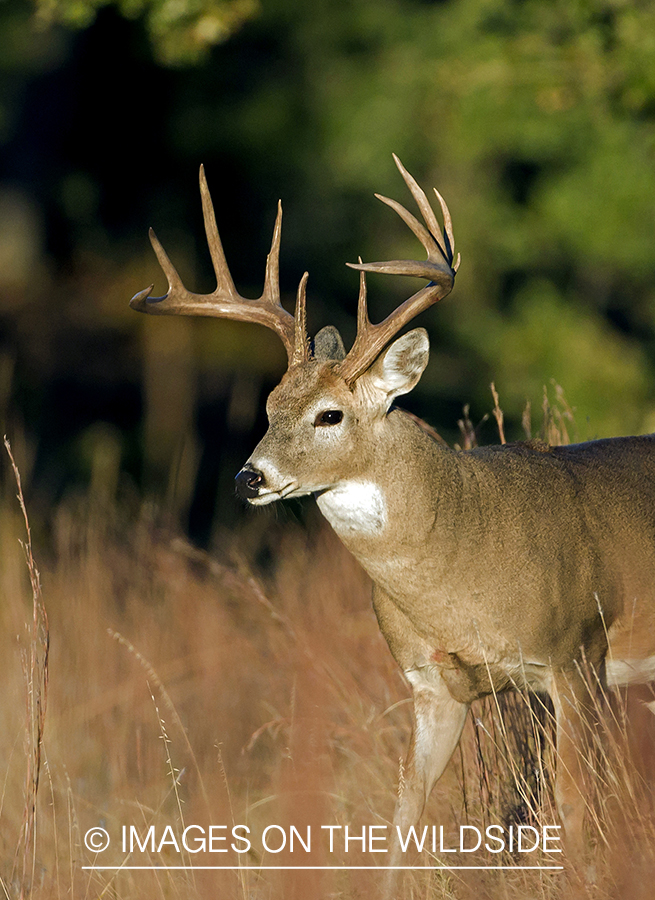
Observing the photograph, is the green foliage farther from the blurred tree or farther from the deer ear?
the blurred tree

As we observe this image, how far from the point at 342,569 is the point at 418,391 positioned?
373 inches

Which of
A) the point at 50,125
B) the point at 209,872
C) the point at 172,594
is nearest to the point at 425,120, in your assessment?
the point at 50,125

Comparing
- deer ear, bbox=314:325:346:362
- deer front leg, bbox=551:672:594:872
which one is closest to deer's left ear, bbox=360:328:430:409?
deer ear, bbox=314:325:346:362

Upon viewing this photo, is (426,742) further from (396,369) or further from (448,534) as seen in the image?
(396,369)

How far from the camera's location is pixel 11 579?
658 cm

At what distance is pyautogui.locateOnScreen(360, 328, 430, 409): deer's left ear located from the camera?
4254 mm

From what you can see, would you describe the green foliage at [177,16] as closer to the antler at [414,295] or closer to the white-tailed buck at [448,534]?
the white-tailed buck at [448,534]

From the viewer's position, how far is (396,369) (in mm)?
4277

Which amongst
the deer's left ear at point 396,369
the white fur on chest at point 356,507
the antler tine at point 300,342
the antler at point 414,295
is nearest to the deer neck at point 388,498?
the white fur on chest at point 356,507

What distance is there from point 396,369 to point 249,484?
69cm

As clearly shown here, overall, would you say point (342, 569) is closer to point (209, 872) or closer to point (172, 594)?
point (172, 594)

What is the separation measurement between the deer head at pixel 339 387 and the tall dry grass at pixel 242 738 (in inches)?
28.0

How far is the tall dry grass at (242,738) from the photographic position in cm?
371

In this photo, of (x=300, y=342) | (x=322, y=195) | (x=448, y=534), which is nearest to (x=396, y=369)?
(x=300, y=342)
